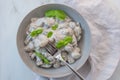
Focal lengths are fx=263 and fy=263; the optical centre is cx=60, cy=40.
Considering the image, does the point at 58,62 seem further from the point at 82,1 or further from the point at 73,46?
the point at 82,1

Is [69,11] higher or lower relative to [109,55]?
higher

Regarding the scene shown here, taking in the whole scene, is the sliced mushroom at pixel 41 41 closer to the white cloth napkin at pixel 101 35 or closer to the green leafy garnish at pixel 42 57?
the green leafy garnish at pixel 42 57

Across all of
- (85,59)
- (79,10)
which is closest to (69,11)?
(79,10)

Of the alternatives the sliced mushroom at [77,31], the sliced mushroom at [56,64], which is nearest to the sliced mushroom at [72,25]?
the sliced mushroom at [77,31]

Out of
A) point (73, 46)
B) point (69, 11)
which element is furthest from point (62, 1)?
point (73, 46)

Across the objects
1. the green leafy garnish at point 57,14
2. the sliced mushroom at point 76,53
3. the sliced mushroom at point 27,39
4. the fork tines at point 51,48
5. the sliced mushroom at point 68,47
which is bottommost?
the sliced mushroom at point 76,53

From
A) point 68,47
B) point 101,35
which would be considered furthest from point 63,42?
point 101,35

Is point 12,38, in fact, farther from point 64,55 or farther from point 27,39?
point 64,55
